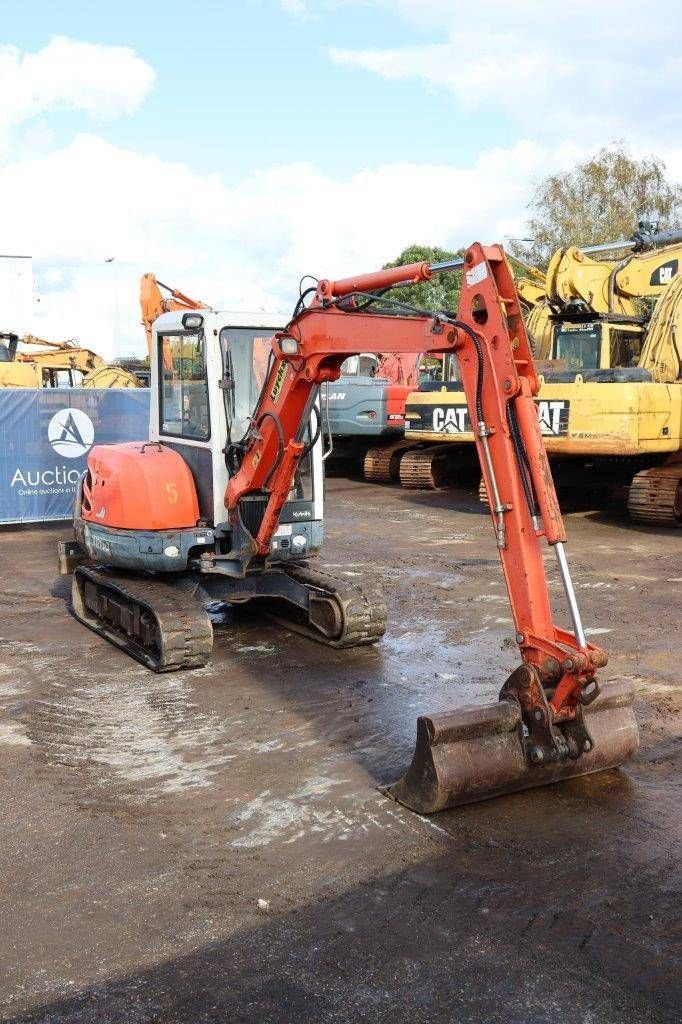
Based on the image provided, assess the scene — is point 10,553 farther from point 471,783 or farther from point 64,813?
point 471,783

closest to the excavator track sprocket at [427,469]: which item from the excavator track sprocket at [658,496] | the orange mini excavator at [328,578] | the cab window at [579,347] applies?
the cab window at [579,347]

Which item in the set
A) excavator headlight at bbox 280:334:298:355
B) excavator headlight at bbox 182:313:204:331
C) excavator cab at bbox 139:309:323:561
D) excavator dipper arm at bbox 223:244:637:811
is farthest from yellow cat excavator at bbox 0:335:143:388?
excavator dipper arm at bbox 223:244:637:811

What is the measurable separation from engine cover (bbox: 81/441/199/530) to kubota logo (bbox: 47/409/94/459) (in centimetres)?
571

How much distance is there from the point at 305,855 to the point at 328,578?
3330 millimetres

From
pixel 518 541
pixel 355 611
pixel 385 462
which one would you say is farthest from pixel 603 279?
pixel 518 541

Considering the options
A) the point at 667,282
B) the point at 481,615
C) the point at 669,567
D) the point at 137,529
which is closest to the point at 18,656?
the point at 137,529

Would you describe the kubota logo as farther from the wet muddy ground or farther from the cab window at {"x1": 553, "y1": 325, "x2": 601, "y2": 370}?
the cab window at {"x1": 553, "y1": 325, "x2": 601, "y2": 370}

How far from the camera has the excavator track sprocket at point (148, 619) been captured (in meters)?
6.38

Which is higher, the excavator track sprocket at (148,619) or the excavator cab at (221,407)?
the excavator cab at (221,407)

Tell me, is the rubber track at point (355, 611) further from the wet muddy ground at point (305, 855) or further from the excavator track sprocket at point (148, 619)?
the excavator track sprocket at point (148, 619)

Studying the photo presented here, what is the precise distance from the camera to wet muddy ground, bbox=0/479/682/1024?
126 inches

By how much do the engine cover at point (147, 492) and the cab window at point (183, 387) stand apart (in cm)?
24

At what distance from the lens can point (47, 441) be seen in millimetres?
12508

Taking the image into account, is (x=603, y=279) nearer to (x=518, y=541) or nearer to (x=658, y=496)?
(x=658, y=496)
